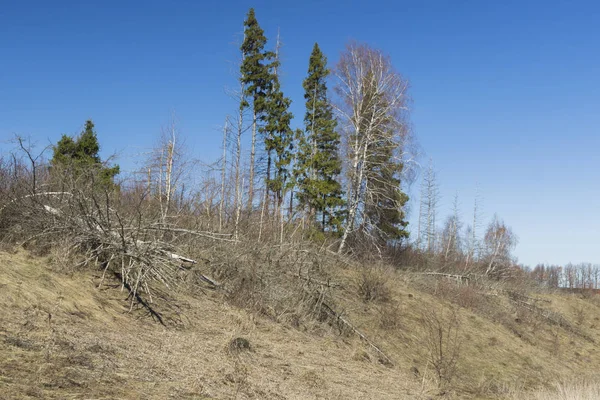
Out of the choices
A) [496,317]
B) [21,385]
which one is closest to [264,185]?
[496,317]

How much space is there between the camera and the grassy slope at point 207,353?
232 inches

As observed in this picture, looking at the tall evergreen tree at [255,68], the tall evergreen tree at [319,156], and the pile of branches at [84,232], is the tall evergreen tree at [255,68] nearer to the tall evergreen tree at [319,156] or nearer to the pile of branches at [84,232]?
the tall evergreen tree at [319,156]

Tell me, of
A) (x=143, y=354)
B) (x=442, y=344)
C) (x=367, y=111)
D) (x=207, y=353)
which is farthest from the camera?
(x=367, y=111)

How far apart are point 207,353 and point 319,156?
21.1 m

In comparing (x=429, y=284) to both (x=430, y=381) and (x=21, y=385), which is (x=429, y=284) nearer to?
(x=430, y=381)

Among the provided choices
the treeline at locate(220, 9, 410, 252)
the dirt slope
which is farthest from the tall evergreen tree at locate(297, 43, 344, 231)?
the dirt slope

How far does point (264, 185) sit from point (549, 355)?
17.3 meters

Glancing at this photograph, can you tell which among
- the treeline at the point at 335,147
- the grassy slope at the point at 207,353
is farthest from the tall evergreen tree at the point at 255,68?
the grassy slope at the point at 207,353

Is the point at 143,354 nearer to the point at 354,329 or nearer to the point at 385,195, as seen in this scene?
the point at 354,329

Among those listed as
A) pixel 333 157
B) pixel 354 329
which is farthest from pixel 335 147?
pixel 354 329

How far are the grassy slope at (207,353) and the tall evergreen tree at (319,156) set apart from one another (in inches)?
376

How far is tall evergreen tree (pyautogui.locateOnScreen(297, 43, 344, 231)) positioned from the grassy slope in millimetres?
9557

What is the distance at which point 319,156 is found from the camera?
2902cm

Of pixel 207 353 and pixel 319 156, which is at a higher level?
pixel 319 156
